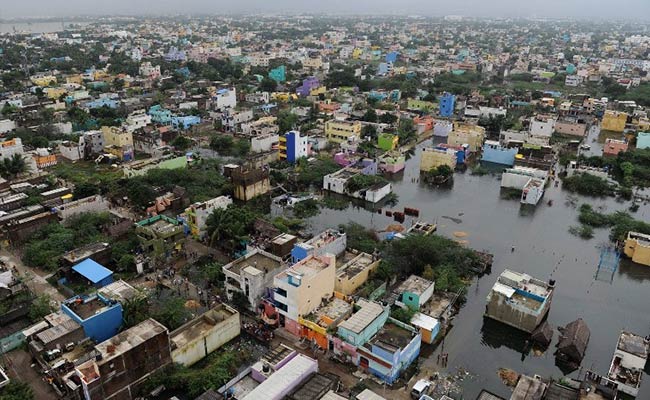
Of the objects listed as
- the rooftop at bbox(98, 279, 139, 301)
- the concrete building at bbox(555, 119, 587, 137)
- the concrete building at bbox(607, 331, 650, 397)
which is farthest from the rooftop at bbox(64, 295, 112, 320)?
the concrete building at bbox(555, 119, 587, 137)

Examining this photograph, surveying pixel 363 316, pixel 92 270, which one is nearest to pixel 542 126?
pixel 363 316

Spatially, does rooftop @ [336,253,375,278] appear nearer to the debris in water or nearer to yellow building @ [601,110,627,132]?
the debris in water

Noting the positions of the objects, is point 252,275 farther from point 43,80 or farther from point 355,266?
point 43,80

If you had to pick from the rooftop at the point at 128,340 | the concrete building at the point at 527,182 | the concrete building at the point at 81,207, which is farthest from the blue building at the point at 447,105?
the rooftop at the point at 128,340

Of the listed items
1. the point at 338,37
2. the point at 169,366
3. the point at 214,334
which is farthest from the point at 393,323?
the point at 338,37

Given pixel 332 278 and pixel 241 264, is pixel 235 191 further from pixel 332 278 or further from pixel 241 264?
pixel 332 278
